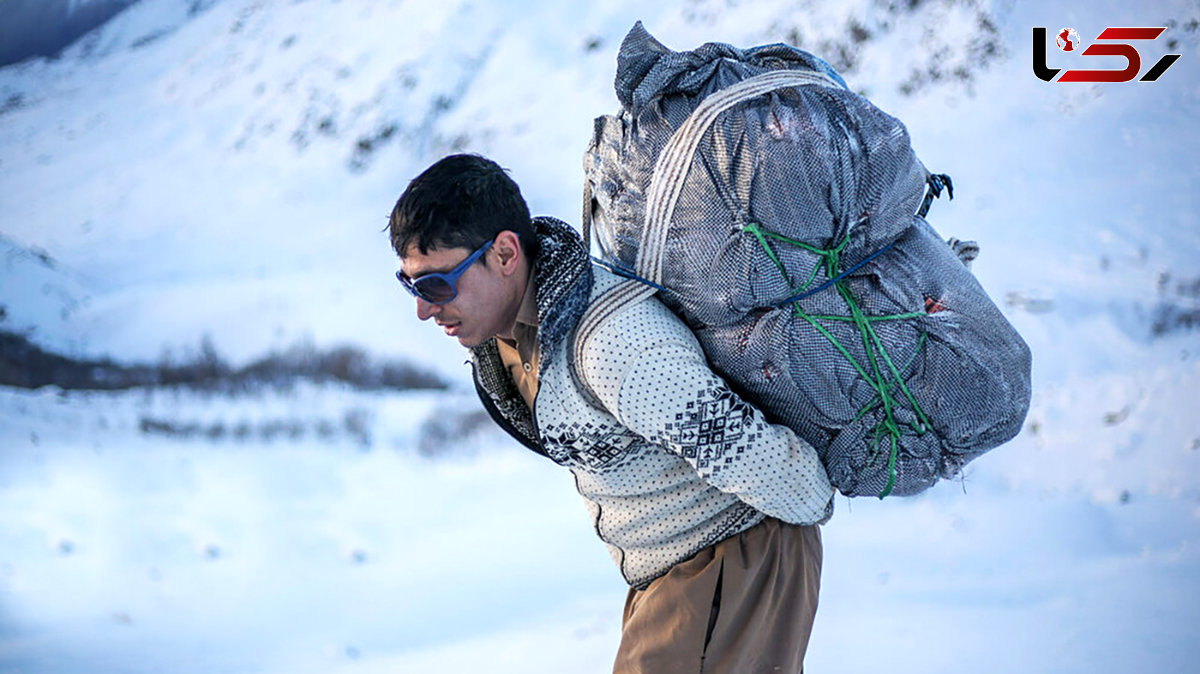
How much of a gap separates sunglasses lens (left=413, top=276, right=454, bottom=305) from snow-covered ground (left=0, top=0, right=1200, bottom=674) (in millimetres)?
1400

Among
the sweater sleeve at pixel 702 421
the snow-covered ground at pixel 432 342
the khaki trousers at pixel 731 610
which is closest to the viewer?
the sweater sleeve at pixel 702 421

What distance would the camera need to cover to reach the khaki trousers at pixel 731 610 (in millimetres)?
1368

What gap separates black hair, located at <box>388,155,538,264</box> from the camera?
1246 millimetres

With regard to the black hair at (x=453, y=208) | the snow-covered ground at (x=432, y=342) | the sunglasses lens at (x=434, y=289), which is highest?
the black hair at (x=453, y=208)

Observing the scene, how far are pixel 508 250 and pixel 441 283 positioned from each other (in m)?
0.09

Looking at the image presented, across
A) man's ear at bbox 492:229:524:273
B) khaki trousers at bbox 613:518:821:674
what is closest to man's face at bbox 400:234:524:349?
man's ear at bbox 492:229:524:273

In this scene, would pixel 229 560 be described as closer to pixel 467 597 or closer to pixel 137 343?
pixel 467 597

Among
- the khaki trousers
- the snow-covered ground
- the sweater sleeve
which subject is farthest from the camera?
the snow-covered ground

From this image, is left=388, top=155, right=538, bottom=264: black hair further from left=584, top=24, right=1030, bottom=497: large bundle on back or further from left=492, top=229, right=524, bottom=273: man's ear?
left=584, top=24, right=1030, bottom=497: large bundle on back

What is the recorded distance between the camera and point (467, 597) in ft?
8.95

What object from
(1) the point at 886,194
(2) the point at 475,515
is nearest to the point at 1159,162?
(2) the point at 475,515

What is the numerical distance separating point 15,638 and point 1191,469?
3104 mm

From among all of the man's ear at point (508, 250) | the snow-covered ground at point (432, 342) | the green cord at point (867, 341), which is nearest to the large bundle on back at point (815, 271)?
the green cord at point (867, 341)

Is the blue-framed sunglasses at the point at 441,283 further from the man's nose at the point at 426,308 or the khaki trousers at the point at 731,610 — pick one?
the khaki trousers at the point at 731,610
